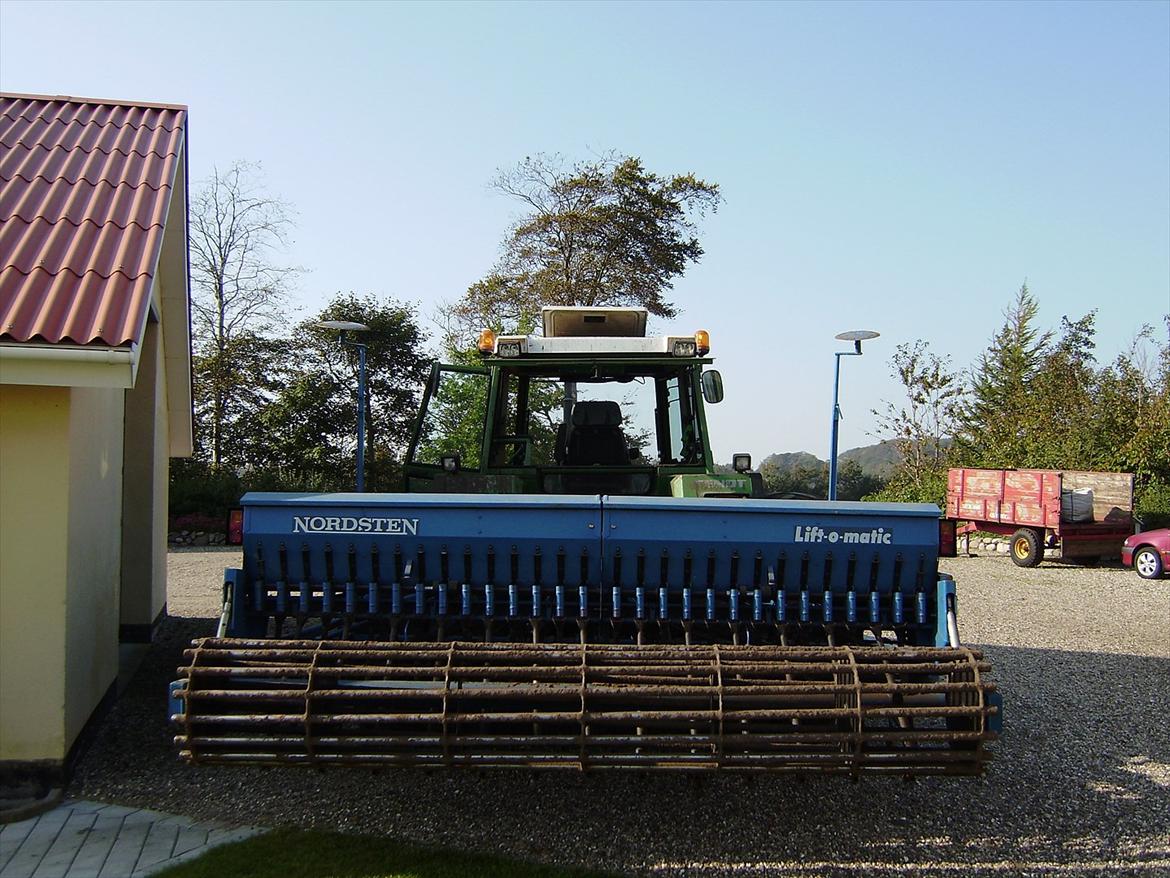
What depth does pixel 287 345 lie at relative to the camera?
89.2ft

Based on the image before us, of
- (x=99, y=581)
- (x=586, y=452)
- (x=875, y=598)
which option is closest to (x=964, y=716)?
(x=875, y=598)

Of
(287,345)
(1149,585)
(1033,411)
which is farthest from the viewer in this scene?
(287,345)

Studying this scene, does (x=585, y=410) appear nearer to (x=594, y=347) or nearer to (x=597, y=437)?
(x=597, y=437)

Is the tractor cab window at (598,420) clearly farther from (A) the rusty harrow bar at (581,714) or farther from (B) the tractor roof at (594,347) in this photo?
(A) the rusty harrow bar at (581,714)

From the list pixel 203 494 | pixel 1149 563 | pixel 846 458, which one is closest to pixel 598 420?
pixel 1149 563

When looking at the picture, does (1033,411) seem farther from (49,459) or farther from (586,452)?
(49,459)

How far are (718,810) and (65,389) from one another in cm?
403

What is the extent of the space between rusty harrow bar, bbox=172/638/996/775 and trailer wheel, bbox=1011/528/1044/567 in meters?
16.3

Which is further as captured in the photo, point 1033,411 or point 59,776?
point 1033,411

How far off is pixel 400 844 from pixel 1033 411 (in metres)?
23.6

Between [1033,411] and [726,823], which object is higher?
[1033,411]

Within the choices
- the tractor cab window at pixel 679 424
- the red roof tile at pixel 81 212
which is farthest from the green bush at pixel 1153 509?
the red roof tile at pixel 81 212

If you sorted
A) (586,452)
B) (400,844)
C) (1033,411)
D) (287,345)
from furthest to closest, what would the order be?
(287,345) → (1033,411) → (586,452) → (400,844)

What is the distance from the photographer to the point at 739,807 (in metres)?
4.83
